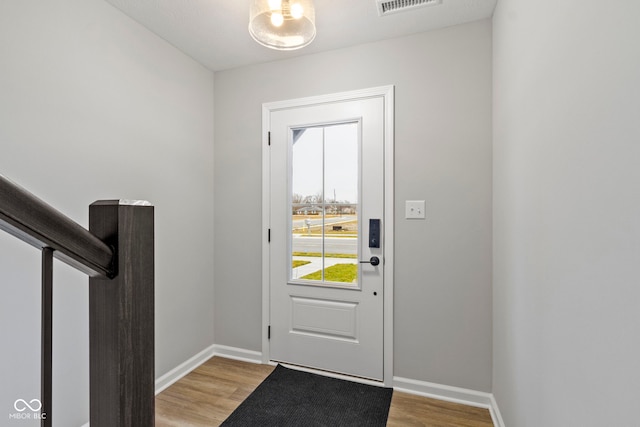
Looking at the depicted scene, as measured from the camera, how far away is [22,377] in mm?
1501

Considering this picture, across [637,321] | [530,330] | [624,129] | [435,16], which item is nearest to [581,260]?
[637,321]

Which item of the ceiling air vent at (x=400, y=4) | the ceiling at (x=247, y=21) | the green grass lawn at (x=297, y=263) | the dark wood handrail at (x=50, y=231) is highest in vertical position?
the ceiling air vent at (x=400, y=4)

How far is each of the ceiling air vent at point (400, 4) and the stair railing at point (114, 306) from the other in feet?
6.37

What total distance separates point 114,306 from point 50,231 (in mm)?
172

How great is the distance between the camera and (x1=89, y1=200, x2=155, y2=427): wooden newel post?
57 cm

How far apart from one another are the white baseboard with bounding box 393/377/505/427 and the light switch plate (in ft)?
3.74

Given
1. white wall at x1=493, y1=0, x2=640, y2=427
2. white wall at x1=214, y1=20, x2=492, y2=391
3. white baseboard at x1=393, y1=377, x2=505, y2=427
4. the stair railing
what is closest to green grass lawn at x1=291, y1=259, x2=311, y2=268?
white wall at x1=214, y1=20, x2=492, y2=391

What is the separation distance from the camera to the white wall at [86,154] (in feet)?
4.87

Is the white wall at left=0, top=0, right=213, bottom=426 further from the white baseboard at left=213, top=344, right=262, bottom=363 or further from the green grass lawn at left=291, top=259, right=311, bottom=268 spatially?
the green grass lawn at left=291, top=259, right=311, bottom=268

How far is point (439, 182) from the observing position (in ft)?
7.11

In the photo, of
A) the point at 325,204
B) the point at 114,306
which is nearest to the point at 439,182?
the point at 325,204

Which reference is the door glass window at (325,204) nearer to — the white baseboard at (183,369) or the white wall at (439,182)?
the white wall at (439,182)

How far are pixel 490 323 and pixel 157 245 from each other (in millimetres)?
2278

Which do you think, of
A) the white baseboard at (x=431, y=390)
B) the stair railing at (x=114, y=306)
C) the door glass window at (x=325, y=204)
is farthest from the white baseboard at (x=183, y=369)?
the stair railing at (x=114, y=306)
